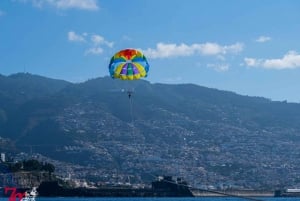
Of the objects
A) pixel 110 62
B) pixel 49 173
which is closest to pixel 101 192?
pixel 49 173

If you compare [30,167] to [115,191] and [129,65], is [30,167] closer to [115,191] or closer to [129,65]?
[115,191]

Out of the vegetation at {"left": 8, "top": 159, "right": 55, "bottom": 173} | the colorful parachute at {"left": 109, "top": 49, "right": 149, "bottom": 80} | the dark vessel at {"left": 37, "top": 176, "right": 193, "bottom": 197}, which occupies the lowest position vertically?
the colorful parachute at {"left": 109, "top": 49, "right": 149, "bottom": 80}

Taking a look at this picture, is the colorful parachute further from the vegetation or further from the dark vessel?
the vegetation

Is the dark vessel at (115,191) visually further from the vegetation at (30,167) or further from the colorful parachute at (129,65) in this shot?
the colorful parachute at (129,65)

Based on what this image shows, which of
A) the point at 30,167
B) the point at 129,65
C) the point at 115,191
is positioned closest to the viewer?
the point at 129,65

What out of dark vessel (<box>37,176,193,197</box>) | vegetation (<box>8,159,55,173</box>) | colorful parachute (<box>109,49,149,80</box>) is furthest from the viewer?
vegetation (<box>8,159,55,173</box>)

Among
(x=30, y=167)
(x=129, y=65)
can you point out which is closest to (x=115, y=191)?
(x=30, y=167)

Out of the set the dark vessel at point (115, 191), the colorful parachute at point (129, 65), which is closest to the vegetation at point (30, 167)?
the dark vessel at point (115, 191)

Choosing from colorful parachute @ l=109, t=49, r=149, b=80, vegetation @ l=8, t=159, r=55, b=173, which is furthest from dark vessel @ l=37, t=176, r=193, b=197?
colorful parachute @ l=109, t=49, r=149, b=80
